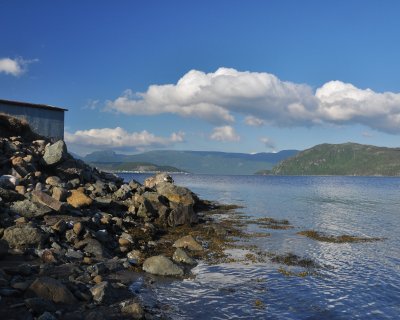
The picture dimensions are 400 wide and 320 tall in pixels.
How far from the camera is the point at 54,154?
41219 millimetres

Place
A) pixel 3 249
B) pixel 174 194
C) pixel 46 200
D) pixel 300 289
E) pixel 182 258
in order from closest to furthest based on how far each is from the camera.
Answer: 1. pixel 3 249
2. pixel 300 289
3. pixel 182 258
4. pixel 46 200
5. pixel 174 194

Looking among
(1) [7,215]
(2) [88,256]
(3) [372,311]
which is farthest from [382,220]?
(1) [7,215]

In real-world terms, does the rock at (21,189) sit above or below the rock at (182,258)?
above

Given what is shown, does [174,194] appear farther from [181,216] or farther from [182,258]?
[182,258]

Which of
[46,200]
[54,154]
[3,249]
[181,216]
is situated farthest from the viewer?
[54,154]

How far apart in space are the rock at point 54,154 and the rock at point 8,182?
8.44m

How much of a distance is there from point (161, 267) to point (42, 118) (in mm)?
46411

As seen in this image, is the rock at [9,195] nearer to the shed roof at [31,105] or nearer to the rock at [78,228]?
the rock at [78,228]

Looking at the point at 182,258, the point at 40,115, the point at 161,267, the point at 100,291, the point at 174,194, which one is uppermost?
the point at 40,115

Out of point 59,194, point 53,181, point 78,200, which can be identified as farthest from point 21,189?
point 53,181

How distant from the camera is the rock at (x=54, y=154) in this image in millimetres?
40844

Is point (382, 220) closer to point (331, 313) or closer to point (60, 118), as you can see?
point (331, 313)

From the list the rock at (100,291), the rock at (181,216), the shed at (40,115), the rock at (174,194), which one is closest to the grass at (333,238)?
the rock at (181,216)

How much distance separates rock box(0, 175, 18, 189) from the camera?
30819 millimetres
